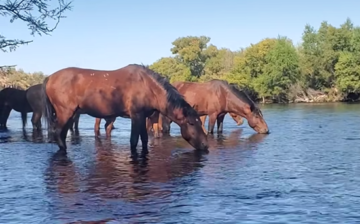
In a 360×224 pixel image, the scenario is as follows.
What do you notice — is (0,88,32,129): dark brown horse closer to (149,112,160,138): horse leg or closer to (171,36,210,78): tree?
(149,112,160,138): horse leg

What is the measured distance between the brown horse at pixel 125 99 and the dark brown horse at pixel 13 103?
977 centimetres

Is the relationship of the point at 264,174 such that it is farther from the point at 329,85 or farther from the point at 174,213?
the point at 329,85

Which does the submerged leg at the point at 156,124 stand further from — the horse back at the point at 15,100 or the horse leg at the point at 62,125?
the horse back at the point at 15,100

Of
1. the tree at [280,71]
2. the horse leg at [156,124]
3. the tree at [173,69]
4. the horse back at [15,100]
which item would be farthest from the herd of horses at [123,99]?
the tree at [173,69]

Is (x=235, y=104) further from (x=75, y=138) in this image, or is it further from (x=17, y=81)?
(x=17, y=81)

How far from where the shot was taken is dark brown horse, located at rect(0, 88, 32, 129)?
2275cm

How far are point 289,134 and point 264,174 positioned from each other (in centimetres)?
893

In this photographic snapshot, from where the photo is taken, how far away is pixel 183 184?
28.1 feet

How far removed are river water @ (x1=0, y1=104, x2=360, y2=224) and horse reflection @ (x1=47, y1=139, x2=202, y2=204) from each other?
0.6 inches

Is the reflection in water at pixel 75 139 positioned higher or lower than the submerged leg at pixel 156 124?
lower

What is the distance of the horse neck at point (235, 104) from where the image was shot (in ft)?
60.4

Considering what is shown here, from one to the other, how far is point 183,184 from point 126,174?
57.5 inches

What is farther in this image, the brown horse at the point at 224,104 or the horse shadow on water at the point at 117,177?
the brown horse at the point at 224,104

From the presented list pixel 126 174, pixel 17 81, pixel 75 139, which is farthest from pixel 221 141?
pixel 17 81
